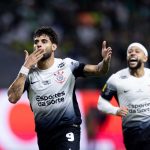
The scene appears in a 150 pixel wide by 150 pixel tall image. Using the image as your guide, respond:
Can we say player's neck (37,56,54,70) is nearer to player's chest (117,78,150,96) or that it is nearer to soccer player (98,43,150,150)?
soccer player (98,43,150,150)

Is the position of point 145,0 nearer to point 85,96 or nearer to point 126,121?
point 85,96

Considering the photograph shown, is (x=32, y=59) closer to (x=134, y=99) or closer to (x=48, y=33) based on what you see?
(x=48, y=33)

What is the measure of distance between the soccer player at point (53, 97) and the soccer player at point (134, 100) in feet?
4.10

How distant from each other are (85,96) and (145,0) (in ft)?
15.5

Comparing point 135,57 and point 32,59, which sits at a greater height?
point 135,57

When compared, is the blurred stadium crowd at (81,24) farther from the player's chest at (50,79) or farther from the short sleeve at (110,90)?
the player's chest at (50,79)

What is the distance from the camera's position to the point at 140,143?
10016 mm

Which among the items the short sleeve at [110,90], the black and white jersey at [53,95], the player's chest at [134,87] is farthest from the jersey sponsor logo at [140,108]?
the black and white jersey at [53,95]

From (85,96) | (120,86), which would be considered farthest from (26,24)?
(120,86)

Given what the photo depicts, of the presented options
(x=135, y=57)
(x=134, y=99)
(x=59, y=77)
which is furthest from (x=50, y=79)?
(x=135, y=57)

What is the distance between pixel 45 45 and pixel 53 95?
611 millimetres

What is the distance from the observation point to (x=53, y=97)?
8.69m

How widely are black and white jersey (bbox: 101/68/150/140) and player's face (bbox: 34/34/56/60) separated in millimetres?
1738

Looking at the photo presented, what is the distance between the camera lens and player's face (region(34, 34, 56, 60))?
343 inches
